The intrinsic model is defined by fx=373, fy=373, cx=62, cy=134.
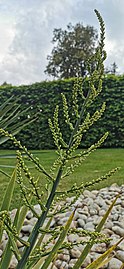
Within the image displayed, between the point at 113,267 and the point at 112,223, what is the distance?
0.85m

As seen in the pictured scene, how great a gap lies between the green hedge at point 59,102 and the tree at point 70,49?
559 inches

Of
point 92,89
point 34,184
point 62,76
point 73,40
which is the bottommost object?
point 34,184

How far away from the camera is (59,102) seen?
37.4ft

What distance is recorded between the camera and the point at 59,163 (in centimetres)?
52

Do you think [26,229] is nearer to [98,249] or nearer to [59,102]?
[98,249]

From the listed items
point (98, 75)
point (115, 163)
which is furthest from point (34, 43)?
point (98, 75)

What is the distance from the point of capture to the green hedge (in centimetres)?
1106

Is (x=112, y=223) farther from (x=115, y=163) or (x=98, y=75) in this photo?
(x=115, y=163)

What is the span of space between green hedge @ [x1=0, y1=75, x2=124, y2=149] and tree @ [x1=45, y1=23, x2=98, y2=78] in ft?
46.6

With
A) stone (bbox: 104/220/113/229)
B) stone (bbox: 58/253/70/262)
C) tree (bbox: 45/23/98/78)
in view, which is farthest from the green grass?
tree (bbox: 45/23/98/78)

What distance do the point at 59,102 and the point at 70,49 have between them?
1604 cm

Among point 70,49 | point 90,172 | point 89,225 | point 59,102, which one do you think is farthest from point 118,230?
point 70,49

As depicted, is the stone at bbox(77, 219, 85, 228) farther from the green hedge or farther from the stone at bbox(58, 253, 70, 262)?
the green hedge

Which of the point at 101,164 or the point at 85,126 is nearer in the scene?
the point at 85,126
